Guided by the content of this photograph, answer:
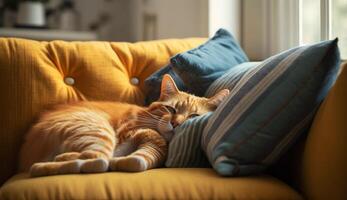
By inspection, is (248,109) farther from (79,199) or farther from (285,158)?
(79,199)

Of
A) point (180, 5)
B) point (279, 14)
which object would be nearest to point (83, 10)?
point (180, 5)

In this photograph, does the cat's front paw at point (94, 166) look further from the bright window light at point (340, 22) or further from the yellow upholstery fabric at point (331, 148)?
the bright window light at point (340, 22)

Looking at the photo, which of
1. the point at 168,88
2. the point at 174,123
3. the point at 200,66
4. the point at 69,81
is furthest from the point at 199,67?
the point at 69,81

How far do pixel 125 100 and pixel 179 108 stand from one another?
31cm

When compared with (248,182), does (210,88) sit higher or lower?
higher

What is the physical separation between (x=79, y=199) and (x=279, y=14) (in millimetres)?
1316

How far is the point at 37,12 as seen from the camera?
2.93m

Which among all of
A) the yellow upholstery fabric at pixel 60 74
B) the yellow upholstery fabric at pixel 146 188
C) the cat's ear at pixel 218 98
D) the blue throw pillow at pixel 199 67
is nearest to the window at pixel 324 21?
the blue throw pillow at pixel 199 67

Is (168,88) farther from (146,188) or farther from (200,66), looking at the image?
(146,188)

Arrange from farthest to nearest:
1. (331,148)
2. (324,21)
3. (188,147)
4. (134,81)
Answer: (324,21) → (134,81) → (188,147) → (331,148)

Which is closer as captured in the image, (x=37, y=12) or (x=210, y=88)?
Result: (x=210, y=88)

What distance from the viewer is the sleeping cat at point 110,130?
1.35 metres

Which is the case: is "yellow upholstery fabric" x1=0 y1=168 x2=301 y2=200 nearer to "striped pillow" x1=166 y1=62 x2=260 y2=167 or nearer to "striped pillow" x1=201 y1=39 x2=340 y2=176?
"striped pillow" x1=201 y1=39 x2=340 y2=176

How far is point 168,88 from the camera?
1.48 meters
